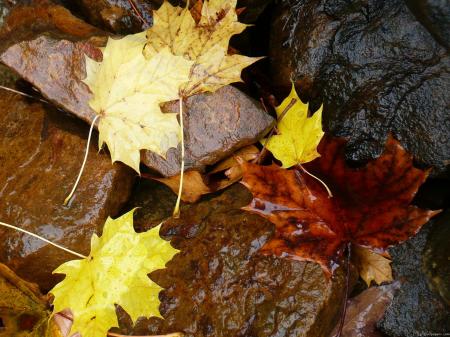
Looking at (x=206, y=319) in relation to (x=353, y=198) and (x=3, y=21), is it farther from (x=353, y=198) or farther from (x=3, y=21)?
(x=3, y=21)

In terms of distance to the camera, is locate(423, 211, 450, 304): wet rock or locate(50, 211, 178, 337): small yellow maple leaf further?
locate(423, 211, 450, 304): wet rock

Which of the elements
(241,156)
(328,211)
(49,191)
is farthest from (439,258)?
(49,191)

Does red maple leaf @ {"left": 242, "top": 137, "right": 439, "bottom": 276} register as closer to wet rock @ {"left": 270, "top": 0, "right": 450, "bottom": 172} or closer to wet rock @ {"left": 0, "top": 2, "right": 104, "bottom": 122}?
wet rock @ {"left": 270, "top": 0, "right": 450, "bottom": 172}

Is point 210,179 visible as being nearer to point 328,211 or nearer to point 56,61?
point 328,211

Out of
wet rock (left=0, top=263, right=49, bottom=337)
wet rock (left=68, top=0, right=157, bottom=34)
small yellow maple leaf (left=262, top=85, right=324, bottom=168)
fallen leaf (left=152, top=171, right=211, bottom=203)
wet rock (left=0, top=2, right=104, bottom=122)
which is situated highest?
wet rock (left=68, top=0, right=157, bottom=34)

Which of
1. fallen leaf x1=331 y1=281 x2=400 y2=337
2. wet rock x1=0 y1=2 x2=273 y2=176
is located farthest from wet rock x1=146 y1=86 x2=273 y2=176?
fallen leaf x1=331 y1=281 x2=400 y2=337

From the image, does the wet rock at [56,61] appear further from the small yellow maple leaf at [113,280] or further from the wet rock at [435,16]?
the wet rock at [435,16]
